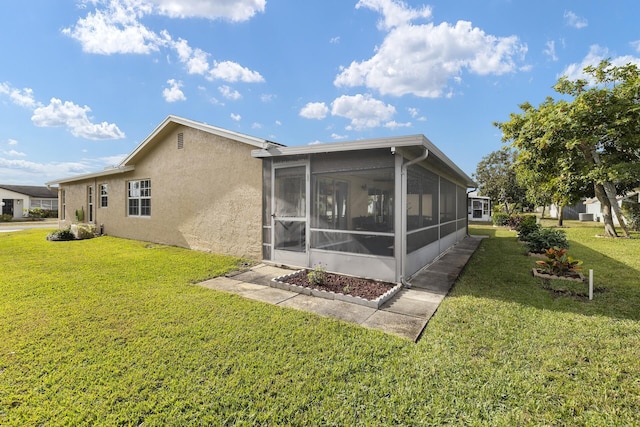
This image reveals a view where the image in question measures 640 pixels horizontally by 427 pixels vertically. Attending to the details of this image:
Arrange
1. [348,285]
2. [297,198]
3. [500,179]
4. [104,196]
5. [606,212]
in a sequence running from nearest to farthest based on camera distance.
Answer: [348,285]
[297,198]
[104,196]
[606,212]
[500,179]

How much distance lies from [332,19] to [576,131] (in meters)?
12.2

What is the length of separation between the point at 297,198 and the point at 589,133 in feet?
47.8

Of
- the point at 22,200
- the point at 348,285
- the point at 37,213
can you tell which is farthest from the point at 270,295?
the point at 22,200

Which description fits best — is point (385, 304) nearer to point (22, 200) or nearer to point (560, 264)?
point (560, 264)

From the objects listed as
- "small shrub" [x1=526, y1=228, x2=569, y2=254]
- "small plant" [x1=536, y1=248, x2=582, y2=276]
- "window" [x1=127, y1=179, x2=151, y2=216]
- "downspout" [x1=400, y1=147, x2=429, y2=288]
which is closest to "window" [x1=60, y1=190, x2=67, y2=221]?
"window" [x1=127, y1=179, x2=151, y2=216]

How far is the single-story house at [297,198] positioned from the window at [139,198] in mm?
43

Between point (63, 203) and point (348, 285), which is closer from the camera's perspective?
point (348, 285)

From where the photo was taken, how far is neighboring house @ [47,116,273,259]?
323 inches

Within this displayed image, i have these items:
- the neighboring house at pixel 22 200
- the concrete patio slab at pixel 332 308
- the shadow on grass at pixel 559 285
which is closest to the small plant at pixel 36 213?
the neighboring house at pixel 22 200

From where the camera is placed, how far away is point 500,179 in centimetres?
2944

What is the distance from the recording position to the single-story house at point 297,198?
5957 millimetres

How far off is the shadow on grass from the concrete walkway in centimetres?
50

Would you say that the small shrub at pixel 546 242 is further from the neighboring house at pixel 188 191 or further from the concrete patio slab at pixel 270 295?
the neighboring house at pixel 188 191

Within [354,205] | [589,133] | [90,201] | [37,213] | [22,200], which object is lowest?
[37,213]
